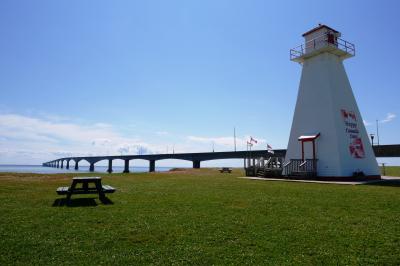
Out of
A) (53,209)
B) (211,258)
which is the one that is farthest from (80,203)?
(211,258)

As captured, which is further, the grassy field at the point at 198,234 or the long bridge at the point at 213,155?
the long bridge at the point at 213,155

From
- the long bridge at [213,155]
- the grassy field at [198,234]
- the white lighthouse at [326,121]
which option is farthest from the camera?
the long bridge at [213,155]

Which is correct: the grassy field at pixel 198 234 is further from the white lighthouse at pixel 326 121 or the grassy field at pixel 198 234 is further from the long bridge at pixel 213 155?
the long bridge at pixel 213 155

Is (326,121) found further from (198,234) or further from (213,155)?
(213,155)

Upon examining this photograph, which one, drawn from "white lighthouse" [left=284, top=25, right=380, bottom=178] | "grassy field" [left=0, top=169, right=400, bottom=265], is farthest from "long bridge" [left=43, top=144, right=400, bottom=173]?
"grassy field" [left=0, top=169, right=400, bottom=265]

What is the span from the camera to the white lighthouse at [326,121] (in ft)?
82.7

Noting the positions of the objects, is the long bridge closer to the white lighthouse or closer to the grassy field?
the white lighthouse

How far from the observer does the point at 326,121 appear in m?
25.9

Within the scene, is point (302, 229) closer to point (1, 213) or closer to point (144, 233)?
point (144, 233)

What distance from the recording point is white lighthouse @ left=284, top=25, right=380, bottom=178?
25.2 metres

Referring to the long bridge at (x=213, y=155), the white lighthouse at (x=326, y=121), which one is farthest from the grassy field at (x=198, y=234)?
the long bridge at (x=213, y=155)

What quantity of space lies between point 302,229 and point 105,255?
14.3 ft

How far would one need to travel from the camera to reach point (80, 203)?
433 inches

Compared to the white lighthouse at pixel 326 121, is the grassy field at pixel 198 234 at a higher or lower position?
lower
